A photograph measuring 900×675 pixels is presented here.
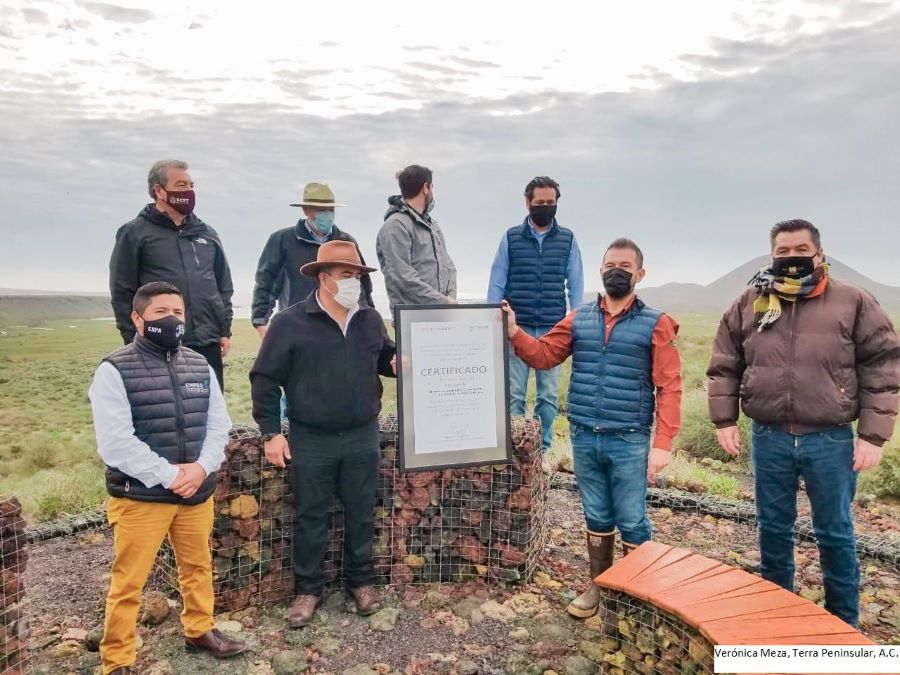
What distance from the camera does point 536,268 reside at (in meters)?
6.76

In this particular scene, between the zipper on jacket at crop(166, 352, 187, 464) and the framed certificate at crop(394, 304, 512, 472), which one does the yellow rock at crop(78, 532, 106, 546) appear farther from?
the framed certificate at crop(394, 304, 512, 472)

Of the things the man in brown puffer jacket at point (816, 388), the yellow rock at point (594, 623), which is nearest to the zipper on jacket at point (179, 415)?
the yellow rock at point (594, 623)

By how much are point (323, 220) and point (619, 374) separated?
323 centimetres

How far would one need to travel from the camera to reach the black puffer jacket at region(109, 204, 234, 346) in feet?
18.2

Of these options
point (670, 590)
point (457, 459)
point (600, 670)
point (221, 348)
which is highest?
point (221, 348)

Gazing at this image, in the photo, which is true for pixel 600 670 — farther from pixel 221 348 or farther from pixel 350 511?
pixel 221 348

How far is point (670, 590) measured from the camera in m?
3.81

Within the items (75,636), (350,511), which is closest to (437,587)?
(350,511)

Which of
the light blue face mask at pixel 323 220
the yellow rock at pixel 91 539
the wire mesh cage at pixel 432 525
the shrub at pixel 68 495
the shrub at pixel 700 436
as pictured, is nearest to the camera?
the wire mesh cage at pixel 432 525

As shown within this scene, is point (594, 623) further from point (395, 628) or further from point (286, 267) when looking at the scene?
point (286, 267)

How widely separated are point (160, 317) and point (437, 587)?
3.14m

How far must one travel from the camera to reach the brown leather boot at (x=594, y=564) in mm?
5023

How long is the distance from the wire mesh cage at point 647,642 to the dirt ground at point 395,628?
463 mm

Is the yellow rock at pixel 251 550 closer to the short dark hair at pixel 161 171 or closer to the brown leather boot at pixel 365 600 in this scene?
the brown leather boot at pixel 365 600
